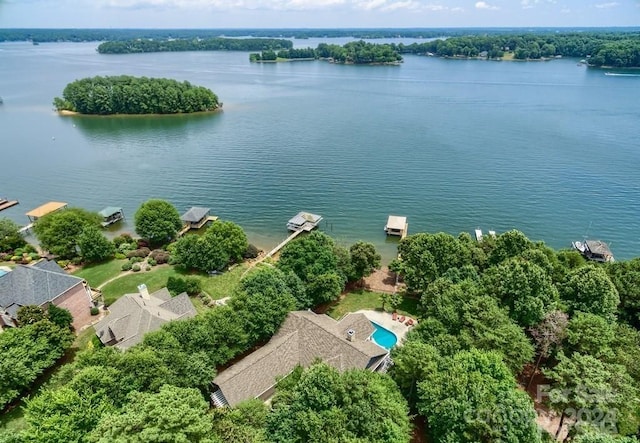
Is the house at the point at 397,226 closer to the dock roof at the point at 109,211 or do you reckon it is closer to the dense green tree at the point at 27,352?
the dense green tree at the point at 27,352

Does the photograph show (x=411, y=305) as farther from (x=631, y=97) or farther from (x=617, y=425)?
(x=631, y=97)

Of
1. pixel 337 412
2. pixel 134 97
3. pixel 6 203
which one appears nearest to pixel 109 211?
pixel 6 203

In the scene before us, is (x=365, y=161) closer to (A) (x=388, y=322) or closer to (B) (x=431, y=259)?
(B) (x=431, y=259)

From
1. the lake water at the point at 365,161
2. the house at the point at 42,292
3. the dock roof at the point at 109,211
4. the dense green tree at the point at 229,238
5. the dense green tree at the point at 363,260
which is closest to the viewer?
the house at the point at 42,292

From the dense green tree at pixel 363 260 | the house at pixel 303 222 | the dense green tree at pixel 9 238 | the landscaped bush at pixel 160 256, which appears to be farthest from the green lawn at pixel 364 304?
the dense green tree at pixel 9 238

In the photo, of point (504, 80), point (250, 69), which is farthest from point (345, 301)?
point (250, 69)

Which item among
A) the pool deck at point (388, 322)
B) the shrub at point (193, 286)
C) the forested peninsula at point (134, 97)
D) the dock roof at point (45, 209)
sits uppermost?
the forested peninsula at point (134, 97)

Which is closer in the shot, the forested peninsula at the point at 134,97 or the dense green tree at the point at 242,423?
the dense green tree at the point at 242,423

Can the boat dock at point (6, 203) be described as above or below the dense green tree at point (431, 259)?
below
